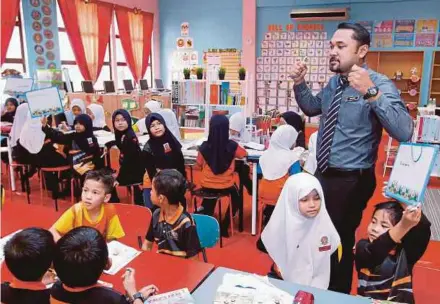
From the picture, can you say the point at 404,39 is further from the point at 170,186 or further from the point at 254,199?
the point at 170,186

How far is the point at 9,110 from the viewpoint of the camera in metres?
5.68

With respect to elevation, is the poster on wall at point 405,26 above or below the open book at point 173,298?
above

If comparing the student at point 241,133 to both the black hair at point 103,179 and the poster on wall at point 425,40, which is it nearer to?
the black hair at point 103,179

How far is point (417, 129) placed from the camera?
5.21 meters

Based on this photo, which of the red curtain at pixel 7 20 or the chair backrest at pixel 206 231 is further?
the red curtain at pixel 7 20

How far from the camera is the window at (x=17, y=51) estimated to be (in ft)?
25.1

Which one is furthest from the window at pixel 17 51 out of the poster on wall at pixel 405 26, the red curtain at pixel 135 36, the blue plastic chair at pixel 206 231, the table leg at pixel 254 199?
the poster on wall at pixel 405 26

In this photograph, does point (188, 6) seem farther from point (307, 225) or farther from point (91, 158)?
point (307, 225)

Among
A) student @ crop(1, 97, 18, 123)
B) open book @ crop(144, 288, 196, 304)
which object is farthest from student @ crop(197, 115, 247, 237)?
student @ crop(1, 97, 18, 123)

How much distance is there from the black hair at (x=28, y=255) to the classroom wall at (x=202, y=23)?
9.62m

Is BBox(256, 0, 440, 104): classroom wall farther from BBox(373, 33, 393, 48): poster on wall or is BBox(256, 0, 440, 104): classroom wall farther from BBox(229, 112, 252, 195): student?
BBox(229, 112, 252, 195): student

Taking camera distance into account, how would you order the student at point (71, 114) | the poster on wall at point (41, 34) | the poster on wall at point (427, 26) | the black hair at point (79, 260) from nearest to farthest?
the black hair at point (79, 260) < the student at point (71, 114) < the poster on wall at point (41, 34) < the poster on wall at point (427, 26)

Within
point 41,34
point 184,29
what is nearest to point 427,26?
point 184,29

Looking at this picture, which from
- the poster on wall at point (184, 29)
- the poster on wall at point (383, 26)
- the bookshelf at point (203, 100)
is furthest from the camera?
the poster on wall at point (184, 29)
